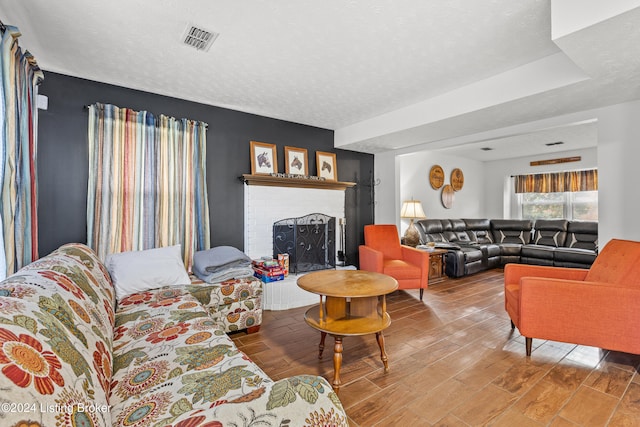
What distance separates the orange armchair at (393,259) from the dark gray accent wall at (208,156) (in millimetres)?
597

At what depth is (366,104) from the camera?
3.47 m

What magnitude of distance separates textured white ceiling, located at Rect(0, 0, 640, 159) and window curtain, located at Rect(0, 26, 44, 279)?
0.88ft

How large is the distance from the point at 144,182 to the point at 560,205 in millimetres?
7703

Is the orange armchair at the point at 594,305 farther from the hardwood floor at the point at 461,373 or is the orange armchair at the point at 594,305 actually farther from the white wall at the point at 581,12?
the white wall at the point at 581,12

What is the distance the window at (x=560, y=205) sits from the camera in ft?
19.6

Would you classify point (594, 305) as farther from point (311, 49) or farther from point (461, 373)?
point (311, 49)

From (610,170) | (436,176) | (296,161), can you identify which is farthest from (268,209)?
(436,176)

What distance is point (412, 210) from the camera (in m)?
5.22

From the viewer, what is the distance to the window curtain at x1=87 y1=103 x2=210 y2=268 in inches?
112

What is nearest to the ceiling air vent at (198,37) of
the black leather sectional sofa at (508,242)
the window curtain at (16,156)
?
the window curtain at (16,156)

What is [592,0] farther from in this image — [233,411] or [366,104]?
[233,411]

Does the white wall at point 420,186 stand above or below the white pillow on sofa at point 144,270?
above

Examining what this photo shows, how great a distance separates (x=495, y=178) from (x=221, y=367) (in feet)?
25.1

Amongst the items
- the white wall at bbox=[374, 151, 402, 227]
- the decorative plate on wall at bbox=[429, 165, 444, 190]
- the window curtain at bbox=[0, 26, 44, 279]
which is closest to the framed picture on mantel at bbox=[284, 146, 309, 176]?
the white wall at bbox=[374, 151, 402, 227]
